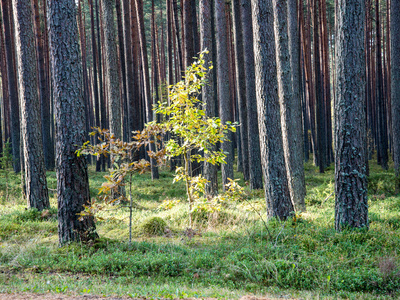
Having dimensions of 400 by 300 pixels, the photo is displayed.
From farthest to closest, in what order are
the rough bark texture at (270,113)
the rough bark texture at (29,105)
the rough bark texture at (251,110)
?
the rough bark texture at (251,110), the rough bark texture at (29,105), the rough bark texture at (270,113)

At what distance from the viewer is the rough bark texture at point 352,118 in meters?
5.96

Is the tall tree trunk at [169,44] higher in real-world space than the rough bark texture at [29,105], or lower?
higher

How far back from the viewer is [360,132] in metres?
6.02

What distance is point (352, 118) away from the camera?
5.99 metres

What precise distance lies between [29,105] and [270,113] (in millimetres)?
6900

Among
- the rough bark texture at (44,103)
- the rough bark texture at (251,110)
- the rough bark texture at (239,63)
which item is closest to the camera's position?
the rough bark texture at (251,110)

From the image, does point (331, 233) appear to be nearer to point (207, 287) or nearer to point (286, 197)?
point (286, 197)

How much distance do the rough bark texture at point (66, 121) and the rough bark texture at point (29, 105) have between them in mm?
3570

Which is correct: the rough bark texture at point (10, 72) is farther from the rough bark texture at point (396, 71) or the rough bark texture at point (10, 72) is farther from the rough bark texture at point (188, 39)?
the rough bark texture at point (396, 71)

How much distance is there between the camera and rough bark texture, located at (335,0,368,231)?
5965 mm

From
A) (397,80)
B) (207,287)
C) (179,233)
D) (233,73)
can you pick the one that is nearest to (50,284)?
(207,287)

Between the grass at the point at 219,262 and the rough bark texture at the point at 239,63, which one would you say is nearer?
the grass at the point at 219,262

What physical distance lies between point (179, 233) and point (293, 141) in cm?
432

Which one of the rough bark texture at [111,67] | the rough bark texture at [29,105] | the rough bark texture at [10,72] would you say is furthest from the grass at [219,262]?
the rough bark texture at [10,72]
